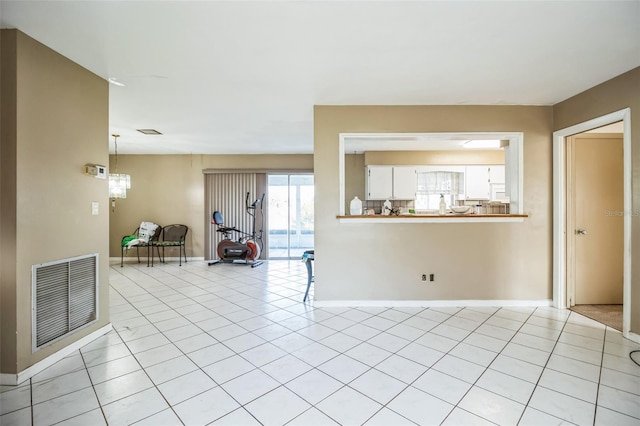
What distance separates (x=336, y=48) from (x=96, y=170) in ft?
8.60

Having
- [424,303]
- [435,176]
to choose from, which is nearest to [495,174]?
[435,176]

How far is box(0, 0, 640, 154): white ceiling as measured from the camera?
6.39 ft

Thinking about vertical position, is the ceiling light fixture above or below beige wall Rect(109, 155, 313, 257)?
above

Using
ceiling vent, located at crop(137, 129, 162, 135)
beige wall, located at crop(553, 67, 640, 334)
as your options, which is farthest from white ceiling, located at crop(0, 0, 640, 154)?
ceiling vent, located at crop(137, 129, 162, 135)

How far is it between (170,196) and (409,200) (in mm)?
6020

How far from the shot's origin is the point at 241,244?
646cm

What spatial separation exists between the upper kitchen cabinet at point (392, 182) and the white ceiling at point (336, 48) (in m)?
2.92

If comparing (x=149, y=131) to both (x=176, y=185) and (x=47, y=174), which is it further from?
(x=47, y=174)

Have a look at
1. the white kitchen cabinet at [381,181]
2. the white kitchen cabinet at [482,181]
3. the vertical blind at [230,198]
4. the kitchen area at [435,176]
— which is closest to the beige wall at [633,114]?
the kitchen area at [435,176]

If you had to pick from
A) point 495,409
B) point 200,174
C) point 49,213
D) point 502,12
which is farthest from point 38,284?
point 200,174

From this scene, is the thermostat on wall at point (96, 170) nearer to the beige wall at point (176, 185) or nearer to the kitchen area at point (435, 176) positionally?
the beige wall at point (176, 185)

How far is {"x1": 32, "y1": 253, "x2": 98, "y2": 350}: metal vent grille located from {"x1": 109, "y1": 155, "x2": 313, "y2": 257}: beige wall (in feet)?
14.7

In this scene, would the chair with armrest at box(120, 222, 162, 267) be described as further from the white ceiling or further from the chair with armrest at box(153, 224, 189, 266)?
the white ceiling

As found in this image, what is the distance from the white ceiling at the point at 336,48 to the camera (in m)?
1.95
